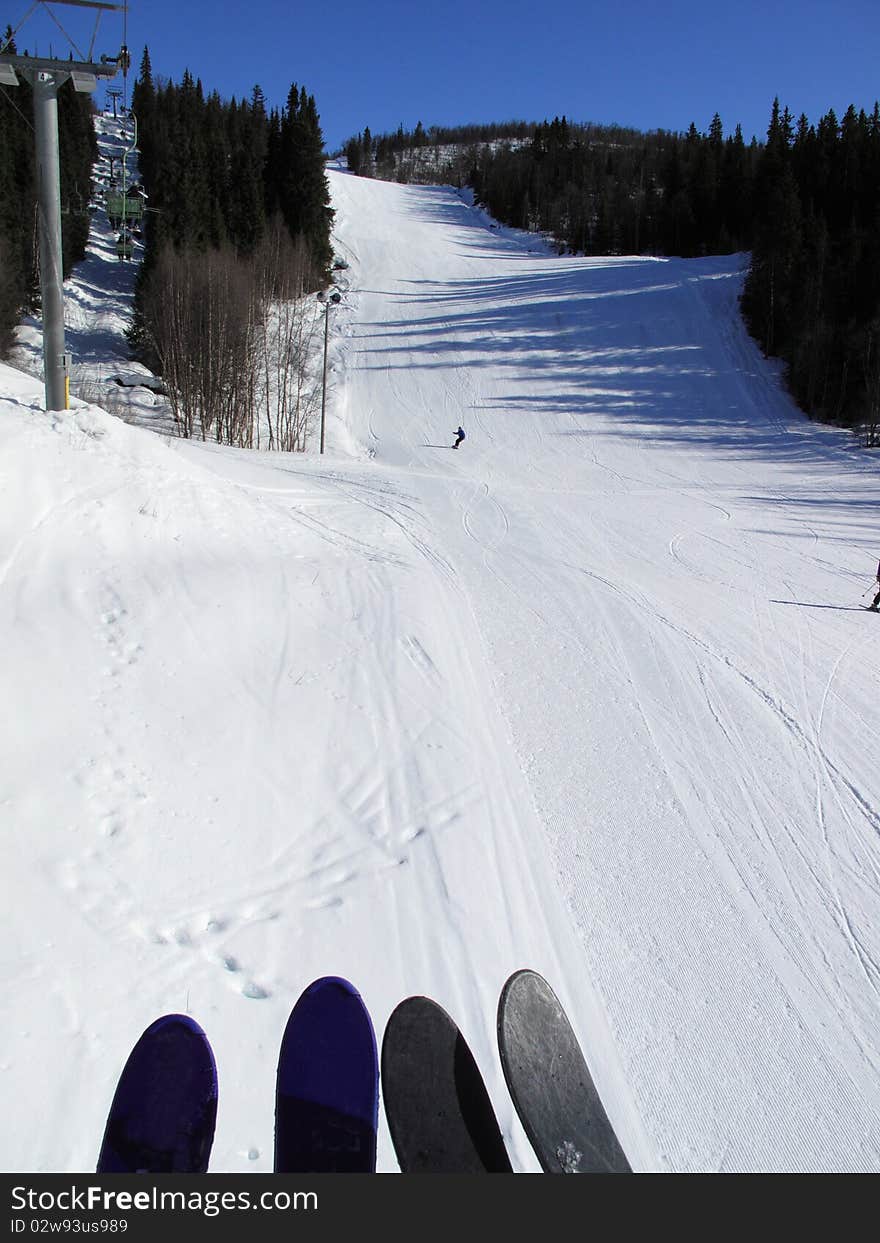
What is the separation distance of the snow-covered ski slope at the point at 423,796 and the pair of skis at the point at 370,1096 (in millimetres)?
212

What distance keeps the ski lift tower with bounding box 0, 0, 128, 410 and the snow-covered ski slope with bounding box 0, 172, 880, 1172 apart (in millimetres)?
758

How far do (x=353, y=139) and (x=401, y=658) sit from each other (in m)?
152

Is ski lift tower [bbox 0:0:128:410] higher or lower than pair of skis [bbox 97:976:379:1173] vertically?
higher

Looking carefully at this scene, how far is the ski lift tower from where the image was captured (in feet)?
33.1

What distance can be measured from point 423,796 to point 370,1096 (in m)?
3.22

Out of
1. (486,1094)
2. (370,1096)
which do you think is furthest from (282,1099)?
(486,1094)

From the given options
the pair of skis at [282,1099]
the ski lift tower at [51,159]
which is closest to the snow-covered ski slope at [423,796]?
the pair of skis at [282,1099]

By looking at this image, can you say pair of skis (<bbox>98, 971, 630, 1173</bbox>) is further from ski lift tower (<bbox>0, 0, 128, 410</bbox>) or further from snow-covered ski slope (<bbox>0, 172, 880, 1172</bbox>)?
ski lift tower (<bbox>0, 0, 128, 410</bbox>)

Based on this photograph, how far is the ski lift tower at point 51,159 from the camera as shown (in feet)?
33.1

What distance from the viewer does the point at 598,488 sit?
23344mm

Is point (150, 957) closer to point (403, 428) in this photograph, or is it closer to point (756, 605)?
point (756, 605)

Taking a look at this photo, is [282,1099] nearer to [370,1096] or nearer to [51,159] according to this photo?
[370,1096]

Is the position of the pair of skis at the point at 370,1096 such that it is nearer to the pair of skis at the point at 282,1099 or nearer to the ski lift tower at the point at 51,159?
the pair of skis at the point at 282,1099

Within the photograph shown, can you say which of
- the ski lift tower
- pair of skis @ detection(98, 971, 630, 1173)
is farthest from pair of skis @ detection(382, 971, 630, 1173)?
the ski lift tower
